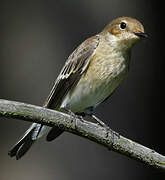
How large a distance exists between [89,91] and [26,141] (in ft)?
2.00

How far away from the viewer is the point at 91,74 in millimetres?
3773

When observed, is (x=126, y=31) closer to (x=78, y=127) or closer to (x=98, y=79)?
(x=98, y=79)

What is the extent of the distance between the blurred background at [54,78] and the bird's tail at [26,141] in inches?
9.0

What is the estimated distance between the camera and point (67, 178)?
388 cm

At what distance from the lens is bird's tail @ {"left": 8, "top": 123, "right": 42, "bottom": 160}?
11.4 feet

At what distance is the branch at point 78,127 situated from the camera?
2729 millimetres

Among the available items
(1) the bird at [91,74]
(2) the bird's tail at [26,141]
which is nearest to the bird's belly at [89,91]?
(1) the bird at [91,74]

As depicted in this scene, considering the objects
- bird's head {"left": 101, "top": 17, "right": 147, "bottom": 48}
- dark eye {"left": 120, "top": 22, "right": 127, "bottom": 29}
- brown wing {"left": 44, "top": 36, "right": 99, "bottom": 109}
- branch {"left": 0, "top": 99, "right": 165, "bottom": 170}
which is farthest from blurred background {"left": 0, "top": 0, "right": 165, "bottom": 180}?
branch {"left": 0, "top": 99, "right": 165, "bottom": 170}

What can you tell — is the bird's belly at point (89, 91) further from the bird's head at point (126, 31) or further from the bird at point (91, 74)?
the bird's head at point (126, 31)

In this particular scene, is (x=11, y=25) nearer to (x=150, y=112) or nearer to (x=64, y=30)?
(x=64, y=30)

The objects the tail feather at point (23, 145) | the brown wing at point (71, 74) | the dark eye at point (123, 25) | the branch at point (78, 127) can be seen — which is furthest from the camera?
the brown wing at point (71, 74)

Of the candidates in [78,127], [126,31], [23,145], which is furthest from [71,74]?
[78,127]
